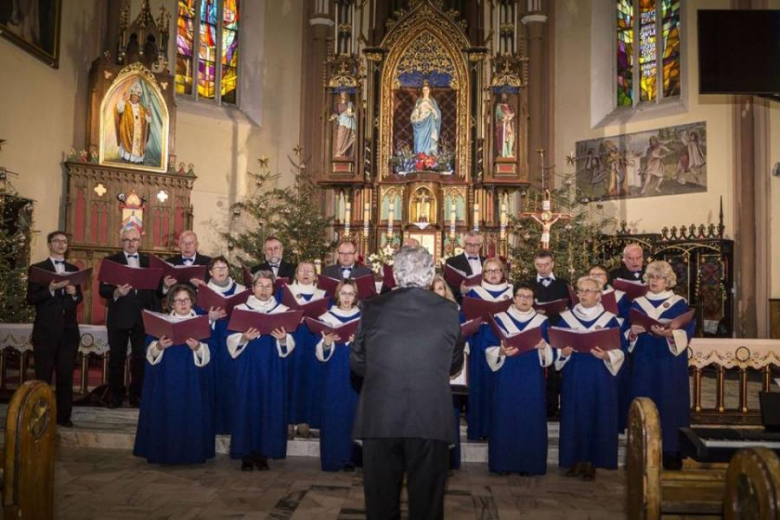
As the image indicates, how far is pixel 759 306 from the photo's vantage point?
11.9 meters

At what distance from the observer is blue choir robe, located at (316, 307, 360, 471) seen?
19.1 feet

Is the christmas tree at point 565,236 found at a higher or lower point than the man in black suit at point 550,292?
higher

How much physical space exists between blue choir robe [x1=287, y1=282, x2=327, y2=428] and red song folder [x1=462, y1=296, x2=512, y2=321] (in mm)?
1322

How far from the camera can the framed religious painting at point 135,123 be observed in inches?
458

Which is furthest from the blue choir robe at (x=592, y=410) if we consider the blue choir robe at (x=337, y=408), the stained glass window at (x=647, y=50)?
the stained glass window at (x=647, y=50)

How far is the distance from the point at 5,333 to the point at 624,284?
6.05 meters

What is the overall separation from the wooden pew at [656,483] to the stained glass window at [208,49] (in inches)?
512

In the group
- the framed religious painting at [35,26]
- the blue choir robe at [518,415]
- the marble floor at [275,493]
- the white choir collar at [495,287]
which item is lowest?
the marble floor at [275,493]

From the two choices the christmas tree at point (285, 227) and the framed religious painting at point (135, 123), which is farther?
the christmas tree at point (285, 227)

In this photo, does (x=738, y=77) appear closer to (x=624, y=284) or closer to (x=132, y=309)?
(x=624, y=284)

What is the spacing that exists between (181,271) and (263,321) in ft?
5.01

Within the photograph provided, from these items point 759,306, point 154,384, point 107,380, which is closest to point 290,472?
point 154,384

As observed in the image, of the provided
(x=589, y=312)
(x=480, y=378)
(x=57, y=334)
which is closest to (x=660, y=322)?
(x=589, y=312)

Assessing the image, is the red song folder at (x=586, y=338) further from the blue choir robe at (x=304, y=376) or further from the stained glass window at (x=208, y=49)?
the stained glass window at (x=208, y=49)
